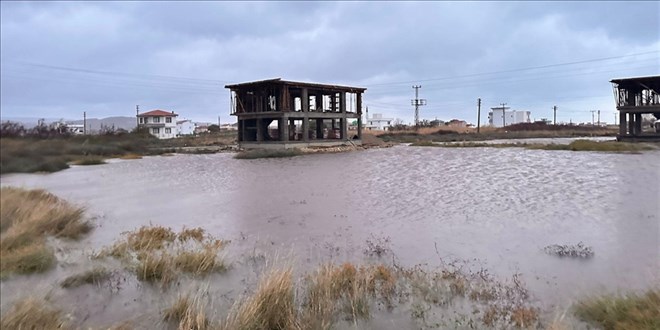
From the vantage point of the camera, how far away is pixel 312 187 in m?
17.0

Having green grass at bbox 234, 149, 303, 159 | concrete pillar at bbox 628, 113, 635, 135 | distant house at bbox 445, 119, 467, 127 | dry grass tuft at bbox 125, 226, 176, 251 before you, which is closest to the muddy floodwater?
dry grass tuft at bbox 125, 226, 176, 251

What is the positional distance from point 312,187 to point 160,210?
5.89 meters

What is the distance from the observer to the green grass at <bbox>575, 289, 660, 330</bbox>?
178 inches

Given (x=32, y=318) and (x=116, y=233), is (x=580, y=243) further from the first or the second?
(x=116, y=233)

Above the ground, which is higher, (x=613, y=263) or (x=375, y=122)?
(x=375, y=122)

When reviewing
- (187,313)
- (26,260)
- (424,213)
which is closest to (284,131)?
(424,213)

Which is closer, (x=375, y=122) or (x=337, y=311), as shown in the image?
(x=337, y=311)

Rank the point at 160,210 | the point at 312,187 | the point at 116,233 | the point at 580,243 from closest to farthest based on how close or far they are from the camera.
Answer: the point at 580,243
the point at 116,233
the point at 160,210
the point at 312,187

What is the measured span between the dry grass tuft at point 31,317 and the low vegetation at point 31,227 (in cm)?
185

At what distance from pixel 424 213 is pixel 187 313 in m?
7.69

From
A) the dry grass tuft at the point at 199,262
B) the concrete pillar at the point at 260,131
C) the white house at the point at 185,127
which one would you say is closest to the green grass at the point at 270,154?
the concrete pillar at the point at 260,131

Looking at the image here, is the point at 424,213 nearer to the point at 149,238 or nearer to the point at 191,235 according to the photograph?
the point at 191,235

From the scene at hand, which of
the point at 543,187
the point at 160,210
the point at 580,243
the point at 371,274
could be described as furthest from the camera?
the point at 543,187

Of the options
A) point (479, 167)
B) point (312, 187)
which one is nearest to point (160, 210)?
point (312, 187)
